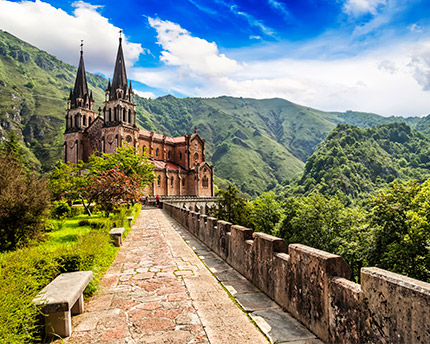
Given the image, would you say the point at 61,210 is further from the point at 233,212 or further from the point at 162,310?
the point at 233,212

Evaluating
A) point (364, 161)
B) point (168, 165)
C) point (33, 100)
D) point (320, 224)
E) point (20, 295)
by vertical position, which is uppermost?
point (33, 100)

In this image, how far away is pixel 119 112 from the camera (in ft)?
165

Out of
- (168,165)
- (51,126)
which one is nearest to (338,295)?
(168,165)

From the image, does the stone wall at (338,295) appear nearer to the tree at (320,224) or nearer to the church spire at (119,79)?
the tree at (320,224)

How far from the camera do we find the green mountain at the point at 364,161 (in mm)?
88062

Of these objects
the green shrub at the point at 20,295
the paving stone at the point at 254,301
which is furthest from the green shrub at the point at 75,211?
the paving stone at the point at 254,301

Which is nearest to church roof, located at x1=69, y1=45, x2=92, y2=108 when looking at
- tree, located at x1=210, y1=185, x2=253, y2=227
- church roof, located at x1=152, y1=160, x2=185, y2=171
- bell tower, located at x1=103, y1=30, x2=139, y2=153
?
bell tower, located at x1=103, y1=30, x2=139, y2=153

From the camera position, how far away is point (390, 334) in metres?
2.44

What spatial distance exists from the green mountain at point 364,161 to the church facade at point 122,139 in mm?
42230

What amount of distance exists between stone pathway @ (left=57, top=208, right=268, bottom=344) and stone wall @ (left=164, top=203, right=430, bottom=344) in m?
0.76

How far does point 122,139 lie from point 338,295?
163 ft

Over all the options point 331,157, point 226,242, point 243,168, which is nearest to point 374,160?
point 331,157

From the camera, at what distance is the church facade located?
50.6m

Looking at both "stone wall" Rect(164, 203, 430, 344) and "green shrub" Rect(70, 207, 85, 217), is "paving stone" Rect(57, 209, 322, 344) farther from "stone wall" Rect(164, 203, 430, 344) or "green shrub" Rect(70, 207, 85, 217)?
"green shrub" Rect(70, 207, 85, 217)
